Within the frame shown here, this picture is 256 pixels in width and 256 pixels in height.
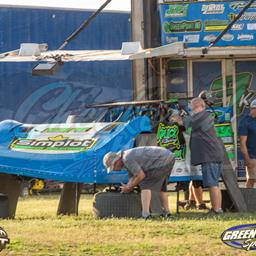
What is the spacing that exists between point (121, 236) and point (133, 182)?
2.05 m

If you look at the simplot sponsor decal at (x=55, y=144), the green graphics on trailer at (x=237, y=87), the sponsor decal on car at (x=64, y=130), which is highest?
the green graphics on trailer at (x=237, y=87)

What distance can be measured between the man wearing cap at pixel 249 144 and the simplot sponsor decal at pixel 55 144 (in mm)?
2822

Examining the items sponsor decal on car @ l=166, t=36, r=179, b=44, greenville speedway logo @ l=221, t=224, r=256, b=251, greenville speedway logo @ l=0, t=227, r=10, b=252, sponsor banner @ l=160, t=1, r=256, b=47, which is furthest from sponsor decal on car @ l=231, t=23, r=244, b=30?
greenville speedway logo @ l=0, t=227, r=10, b=252

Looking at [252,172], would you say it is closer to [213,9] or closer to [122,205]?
[122,205]

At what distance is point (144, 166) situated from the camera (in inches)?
492

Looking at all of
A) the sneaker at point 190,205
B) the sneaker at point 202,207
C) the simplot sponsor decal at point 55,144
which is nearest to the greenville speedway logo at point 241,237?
the simplot sponsor decal at point 55,144

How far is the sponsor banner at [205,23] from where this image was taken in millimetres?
15828

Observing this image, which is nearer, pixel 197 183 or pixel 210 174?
pixel 210 174

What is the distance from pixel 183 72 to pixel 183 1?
149cm

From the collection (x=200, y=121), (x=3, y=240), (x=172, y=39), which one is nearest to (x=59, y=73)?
(x=172, y=39)

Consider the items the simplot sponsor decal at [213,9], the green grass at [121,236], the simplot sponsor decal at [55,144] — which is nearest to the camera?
the green grass at [121,236]

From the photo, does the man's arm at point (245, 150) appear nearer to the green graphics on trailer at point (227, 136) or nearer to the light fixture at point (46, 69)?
the green graphics on trailer at point (227, 136)

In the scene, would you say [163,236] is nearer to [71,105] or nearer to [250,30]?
[250,30]

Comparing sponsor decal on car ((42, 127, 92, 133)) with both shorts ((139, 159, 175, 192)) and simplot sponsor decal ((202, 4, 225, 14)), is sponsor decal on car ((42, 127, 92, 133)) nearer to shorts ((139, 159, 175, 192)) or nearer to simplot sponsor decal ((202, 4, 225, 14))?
shorts ((139, 159, 175, 192))
